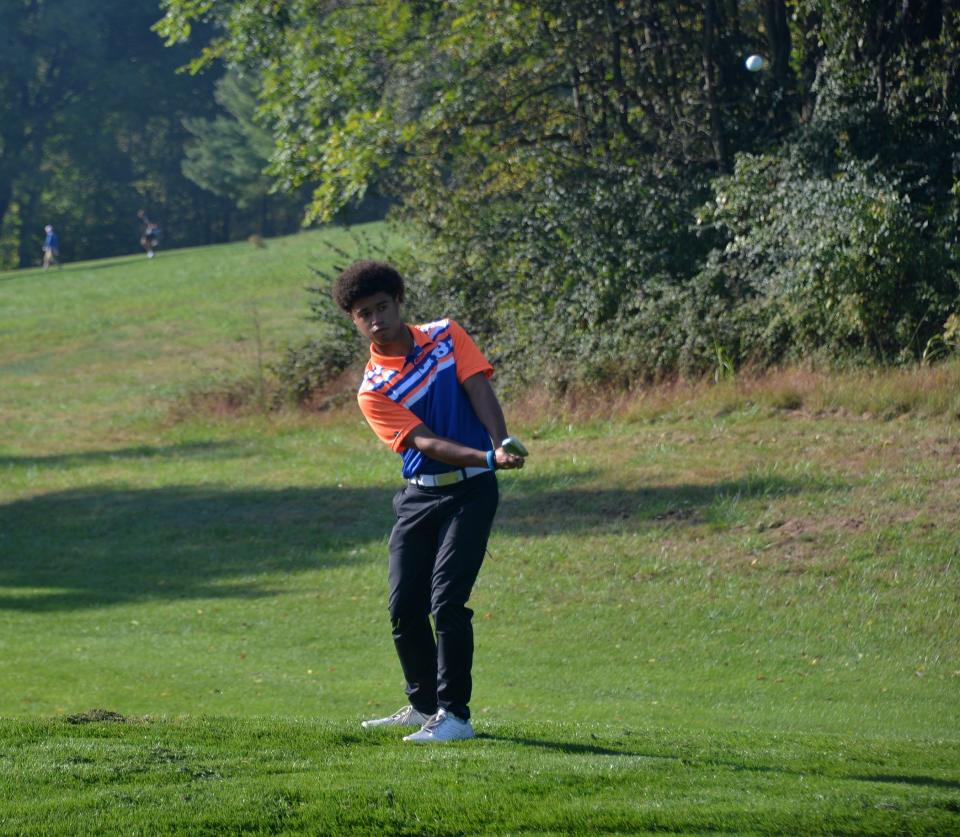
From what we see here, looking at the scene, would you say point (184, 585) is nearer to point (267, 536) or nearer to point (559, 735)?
point (267, 536)

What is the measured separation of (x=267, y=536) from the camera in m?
15.6

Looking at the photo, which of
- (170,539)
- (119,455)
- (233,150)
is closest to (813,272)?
(170,539)

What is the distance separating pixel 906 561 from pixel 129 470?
12.3 metres

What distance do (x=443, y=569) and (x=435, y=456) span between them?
1.62 feet

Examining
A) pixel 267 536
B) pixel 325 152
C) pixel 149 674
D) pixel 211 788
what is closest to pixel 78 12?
pixel 325 152

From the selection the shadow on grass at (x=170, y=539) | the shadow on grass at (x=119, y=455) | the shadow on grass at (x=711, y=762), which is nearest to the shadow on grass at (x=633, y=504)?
the shadow on grass at (x=170, y=539)

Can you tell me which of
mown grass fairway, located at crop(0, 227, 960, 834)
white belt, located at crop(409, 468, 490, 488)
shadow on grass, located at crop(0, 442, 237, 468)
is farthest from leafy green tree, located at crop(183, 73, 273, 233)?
white belt, located at crop(409, 468, 490, 488)

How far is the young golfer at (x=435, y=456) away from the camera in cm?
607

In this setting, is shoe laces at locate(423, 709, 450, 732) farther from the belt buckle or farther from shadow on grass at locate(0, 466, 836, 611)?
shadow on grass at locate(0, 466, 836, 611)

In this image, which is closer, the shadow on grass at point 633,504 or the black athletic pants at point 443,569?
the black athletic pants at point 443,569

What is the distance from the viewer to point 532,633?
11.5m

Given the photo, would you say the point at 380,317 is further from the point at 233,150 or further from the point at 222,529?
the point at 233,150

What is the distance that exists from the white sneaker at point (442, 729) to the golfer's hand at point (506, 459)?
1263 mm

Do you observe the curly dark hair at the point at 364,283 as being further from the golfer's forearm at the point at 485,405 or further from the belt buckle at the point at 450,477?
the belt buckle at the point at 450,477
